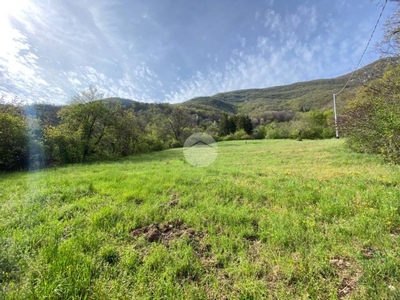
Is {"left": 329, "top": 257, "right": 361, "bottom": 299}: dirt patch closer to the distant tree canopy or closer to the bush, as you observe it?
the bush

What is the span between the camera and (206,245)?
3018mm

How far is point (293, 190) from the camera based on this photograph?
5.18 m

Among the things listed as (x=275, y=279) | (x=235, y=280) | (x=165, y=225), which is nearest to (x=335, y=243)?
(x=275, y=279)

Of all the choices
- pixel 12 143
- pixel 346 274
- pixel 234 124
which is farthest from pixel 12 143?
A: pixel 234 124

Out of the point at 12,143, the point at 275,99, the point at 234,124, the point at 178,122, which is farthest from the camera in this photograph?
the point at 275,99

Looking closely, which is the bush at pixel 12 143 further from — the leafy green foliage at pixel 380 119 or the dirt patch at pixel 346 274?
the leafy green foliage at pixel 380 119

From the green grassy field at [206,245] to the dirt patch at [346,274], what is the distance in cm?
1

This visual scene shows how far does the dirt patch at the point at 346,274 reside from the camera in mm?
2027

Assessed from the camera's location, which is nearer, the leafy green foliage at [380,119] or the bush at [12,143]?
the leafy green foliage at [380,119]

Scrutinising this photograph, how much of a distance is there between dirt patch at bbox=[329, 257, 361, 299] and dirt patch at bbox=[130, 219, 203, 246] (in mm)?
1974

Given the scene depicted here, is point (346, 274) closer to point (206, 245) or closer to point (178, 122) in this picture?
point (206, 245)

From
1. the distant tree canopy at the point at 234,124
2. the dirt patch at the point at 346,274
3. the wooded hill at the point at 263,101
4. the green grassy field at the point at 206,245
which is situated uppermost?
the wooded hill at the point at 263,101

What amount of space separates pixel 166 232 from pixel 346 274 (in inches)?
106

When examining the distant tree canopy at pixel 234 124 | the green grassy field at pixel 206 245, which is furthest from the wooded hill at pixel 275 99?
the green grassy field at pixel 206 245
